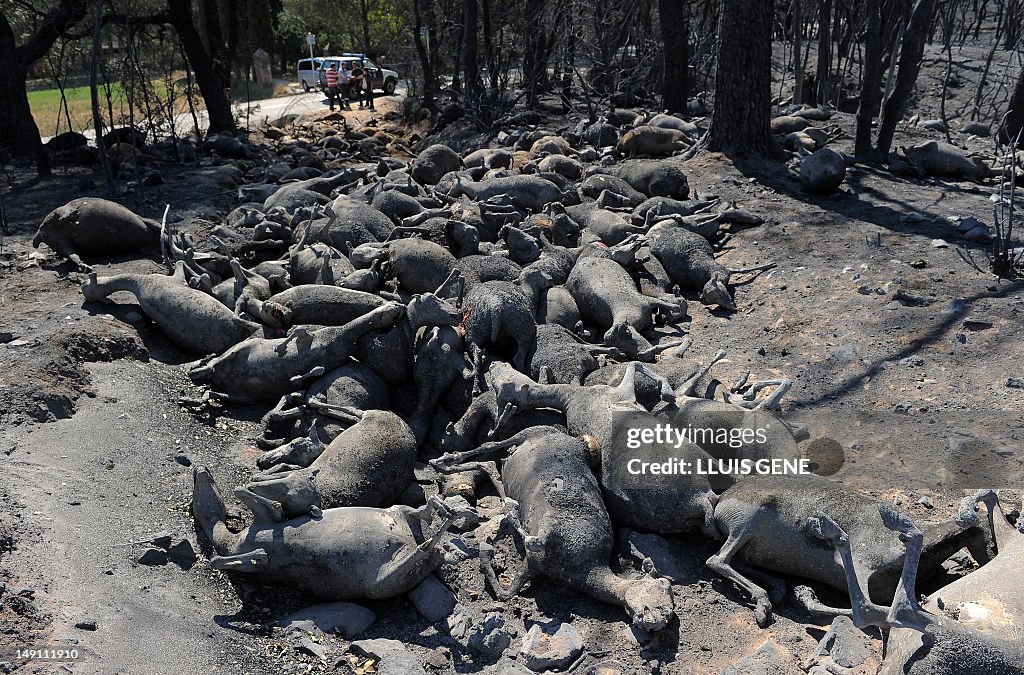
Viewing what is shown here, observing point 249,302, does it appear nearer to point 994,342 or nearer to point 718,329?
point 718,329

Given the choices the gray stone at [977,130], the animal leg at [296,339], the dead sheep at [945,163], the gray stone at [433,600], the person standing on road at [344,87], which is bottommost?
the gray stone at [433,600]

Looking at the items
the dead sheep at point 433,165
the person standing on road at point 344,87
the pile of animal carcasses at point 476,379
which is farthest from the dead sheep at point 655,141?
the person standing on road at point 344,87

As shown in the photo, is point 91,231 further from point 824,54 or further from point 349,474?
point 824,54

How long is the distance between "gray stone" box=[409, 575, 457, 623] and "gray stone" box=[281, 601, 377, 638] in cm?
25

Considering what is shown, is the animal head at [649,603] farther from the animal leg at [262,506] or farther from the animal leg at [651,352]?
the animal leg at [651,352]

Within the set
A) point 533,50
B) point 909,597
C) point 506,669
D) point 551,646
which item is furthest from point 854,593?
point 533,50

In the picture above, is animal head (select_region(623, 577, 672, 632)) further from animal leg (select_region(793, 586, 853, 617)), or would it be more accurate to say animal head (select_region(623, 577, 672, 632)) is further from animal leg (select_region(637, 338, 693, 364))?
animal leg (select_region(637, 338, 693, 364))

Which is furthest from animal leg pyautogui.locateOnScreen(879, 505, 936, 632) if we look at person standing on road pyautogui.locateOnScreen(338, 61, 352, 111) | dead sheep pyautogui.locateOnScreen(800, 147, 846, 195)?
person standing on road pyautogui.locateOnScreen(338, 61, 352, 111)

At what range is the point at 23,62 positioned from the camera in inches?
511

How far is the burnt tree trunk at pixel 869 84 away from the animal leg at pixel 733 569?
24.5 feet

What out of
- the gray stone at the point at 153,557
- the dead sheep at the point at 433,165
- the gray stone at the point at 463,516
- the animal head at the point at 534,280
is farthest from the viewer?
the dead sheep at the point at 433,165

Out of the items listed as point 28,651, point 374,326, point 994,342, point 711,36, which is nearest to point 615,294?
point 374,326

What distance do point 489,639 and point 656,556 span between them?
1016 mm

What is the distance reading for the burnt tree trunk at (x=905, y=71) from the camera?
8.83 metres
